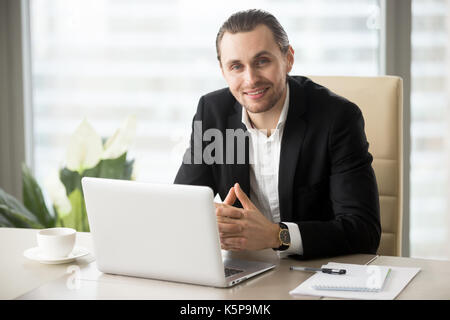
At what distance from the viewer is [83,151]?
299cm

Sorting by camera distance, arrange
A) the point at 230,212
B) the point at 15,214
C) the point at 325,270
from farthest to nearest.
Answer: the point at 15,214, the point at 230,212, the point at 325,270

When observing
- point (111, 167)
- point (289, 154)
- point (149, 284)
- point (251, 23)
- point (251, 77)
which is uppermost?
point (251, 23)

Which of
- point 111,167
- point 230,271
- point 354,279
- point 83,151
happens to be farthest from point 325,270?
point 83,151

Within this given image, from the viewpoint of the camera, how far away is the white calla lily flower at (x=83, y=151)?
2986 millimetres

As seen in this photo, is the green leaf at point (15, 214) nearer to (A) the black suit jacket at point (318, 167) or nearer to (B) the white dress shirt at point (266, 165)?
(A) the black suit jacket at point (318, 167)

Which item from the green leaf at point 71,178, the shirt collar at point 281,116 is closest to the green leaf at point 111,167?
the green leaf at point 71,178

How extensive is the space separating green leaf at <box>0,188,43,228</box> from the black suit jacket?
3.81ft

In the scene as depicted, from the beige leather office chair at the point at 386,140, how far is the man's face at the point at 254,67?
333mm

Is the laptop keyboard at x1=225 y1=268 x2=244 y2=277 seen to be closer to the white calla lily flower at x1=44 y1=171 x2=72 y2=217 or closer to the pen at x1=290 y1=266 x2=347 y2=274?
the pen at x1=290 y1=266 x2=347 y2=274

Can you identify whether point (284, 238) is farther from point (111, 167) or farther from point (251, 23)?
point (111, 167)

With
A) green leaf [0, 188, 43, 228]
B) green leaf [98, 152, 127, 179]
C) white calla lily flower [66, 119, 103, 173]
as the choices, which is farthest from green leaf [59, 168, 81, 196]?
green leaf [0, 188, 43, 228]

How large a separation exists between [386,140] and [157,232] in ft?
3.43

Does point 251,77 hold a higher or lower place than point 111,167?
higher

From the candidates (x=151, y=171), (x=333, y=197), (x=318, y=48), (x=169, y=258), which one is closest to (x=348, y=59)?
(x=318, y=48)
